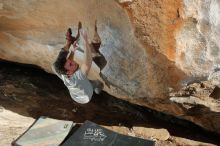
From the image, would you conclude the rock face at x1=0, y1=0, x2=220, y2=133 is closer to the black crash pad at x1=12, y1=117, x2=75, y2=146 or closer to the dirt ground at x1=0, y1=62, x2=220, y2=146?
the dirt ground at x1=0, y1=62, x2=220, y2=146

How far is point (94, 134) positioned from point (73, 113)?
0.68 ft

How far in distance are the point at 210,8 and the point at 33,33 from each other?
0.79m

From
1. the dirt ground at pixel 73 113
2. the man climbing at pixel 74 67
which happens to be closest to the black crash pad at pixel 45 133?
the dirt ground at pixel 73 113

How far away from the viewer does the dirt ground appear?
1859mm

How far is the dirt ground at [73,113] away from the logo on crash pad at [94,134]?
11 cm

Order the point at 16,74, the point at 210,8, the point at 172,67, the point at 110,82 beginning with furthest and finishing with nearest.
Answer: the point at 16,74 → the point at 110,82 → the point at 172,67 → the point at 210,8

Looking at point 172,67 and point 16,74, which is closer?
point 172,67

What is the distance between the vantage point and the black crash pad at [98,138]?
1754 mm

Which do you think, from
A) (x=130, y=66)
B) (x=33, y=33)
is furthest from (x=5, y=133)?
(x=130, y=66)

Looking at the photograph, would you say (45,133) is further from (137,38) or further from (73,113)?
(137,38)

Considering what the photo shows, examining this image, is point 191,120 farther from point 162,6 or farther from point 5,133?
point 5,133

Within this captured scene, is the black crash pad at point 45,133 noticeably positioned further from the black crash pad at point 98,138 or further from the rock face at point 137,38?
the rock face at point 137,38

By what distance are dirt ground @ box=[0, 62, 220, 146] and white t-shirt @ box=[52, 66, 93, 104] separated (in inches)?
6.8

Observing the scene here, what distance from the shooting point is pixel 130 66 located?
1658mm
